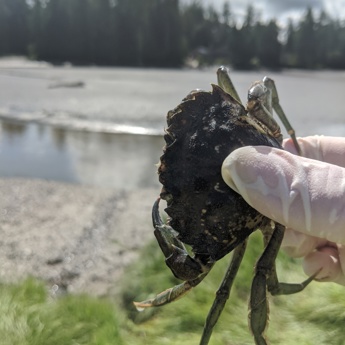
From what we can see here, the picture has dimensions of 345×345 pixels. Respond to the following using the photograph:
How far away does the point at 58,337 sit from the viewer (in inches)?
110

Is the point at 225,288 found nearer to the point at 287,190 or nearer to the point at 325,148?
the point at 287,190

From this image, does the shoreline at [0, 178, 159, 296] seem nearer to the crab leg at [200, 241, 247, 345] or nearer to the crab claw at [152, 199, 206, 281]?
Result: the crab leg at [200, 241, 247, 345]

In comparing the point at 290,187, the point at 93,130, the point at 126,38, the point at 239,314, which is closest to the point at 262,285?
the point at 290,187

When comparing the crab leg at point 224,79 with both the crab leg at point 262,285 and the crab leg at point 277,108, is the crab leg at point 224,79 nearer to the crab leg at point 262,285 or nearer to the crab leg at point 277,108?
the crab leg at point 277,108

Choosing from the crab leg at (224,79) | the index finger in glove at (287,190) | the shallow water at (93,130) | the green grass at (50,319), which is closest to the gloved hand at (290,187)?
the index finger in glove at (287,190)

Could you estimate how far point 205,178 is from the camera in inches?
71.7

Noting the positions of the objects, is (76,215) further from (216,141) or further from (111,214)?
(216,141)

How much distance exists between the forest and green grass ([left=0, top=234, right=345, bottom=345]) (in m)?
51.6

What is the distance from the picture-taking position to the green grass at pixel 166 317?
2869mm

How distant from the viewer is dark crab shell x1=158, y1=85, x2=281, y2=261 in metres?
1.82

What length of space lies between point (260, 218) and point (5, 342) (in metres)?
1.52

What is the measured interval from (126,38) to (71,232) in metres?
55.3

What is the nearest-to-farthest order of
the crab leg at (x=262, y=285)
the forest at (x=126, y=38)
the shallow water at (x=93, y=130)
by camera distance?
the crab leg at (x=262, y=285)
the shallow water at (x=93, y=130)
the forest at (x=126, y=38)

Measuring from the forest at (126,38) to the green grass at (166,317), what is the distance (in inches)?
2033
